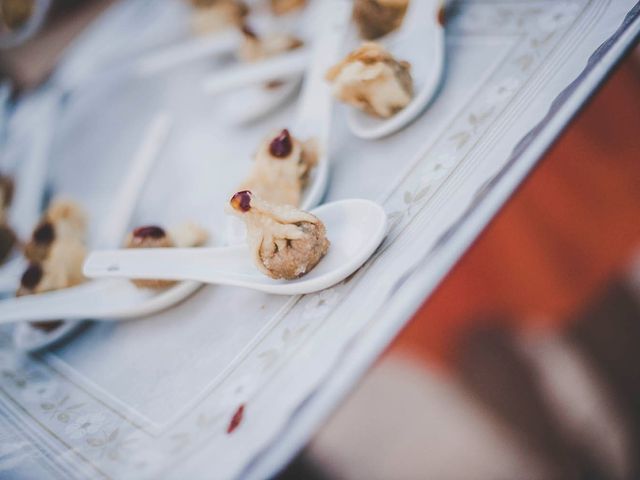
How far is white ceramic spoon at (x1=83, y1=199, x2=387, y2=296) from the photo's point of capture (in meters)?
0.84

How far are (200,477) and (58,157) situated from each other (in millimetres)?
1892

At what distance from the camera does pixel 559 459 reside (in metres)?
1.37

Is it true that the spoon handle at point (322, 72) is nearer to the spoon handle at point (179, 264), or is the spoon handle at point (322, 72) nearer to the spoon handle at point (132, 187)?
the spoon handle at point (179, 264)

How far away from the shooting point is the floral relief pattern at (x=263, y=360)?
0.79 metres

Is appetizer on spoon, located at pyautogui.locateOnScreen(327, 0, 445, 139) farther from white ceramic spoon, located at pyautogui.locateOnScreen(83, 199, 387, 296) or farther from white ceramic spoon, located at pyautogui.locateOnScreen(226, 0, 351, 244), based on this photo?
white ceramic spoon, located at pyautogui.locateOnScreen(83, 199, 387, 296)

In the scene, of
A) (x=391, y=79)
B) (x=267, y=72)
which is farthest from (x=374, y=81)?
(x=267, y=72)

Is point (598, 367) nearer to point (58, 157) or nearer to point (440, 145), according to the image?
point (440, 145)

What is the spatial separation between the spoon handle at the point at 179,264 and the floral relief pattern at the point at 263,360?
0.55ft

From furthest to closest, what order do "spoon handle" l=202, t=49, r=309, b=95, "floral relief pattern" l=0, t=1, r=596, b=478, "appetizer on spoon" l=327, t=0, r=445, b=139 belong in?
"spoon handle" l=202, t=49, r=309, b=95
"appetizer on spoon" l=327, t=0, r=445, b=139
"floral relief pattern" l=0, t=1, r=596, b=478

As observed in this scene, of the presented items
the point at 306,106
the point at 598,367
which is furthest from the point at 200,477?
the point at 598,367

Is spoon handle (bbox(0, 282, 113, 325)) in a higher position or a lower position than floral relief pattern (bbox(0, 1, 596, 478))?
lower

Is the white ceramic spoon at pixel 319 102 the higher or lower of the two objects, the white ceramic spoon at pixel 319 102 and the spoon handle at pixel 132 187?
the higher

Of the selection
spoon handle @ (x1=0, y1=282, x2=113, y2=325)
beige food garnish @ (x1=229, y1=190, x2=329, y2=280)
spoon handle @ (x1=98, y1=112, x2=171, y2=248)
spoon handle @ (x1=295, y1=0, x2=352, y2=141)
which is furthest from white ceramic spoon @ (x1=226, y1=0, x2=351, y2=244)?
spoon handle @ (x1=98, y1=112, x2=171, y2=248)

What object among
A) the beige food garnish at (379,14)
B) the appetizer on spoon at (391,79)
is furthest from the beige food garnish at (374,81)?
the beige food garnish at (379,14)
